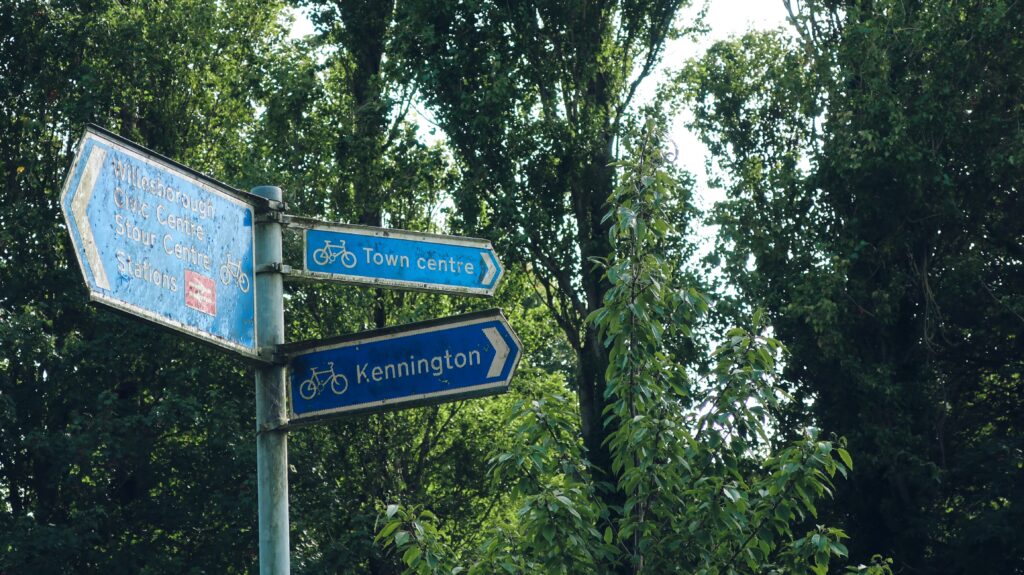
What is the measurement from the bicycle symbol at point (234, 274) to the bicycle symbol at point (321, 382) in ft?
1.22

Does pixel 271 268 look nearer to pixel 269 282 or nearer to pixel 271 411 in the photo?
pixel 269 282

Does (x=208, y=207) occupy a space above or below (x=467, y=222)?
below

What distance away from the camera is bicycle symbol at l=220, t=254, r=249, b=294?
12.2 feet

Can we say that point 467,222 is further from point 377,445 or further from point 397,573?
point 397,573

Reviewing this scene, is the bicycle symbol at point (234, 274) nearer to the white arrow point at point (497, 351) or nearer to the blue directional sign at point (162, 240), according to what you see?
the blue directional sign at point (162, 240)

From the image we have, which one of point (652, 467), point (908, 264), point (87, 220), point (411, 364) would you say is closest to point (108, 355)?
point (908, 264)

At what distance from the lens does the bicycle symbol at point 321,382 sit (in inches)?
156

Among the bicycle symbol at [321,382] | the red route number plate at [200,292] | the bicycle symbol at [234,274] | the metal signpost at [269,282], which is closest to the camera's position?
the metal signpost at [269,282]

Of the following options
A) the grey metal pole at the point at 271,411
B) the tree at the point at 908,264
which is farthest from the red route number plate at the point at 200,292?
the tree at the point at 908,264

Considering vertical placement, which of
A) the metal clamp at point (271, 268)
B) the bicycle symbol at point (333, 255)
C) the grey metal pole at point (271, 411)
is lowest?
the grey metal pole at point (271, 411)

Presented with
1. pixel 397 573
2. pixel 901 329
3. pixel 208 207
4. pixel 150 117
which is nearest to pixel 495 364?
pixel 208 207

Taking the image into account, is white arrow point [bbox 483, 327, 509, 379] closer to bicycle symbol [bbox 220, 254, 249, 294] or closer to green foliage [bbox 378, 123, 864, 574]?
bicycle symbol [bbox 220, 254, 249, 294]

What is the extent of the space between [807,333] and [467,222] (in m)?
5.60

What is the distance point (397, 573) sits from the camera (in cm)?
2081
